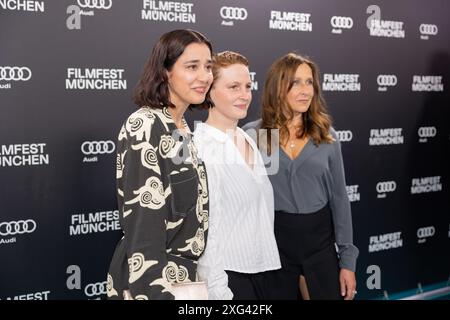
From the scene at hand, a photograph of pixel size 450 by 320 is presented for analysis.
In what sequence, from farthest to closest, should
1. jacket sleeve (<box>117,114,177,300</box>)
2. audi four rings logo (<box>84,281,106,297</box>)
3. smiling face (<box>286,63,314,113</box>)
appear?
audi four rings logo (<box>84,281,106,297</box>) < smiling face (<box>286,63,314,113</box>) < jacket sleeve (<box>117,114,177,300</box>)

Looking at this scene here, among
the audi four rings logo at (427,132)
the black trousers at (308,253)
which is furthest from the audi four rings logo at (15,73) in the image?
the audi four rings logo at (427,132)

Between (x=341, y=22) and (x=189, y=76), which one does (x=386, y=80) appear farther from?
(x=189, y=76)

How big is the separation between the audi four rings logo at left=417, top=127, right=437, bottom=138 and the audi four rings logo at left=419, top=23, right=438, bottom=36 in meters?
0.76

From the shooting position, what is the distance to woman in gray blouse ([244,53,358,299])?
2.59 metres

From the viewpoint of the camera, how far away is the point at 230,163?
2.25 m

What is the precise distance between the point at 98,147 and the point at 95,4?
29.2 inches

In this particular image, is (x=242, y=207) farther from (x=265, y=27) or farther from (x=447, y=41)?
(x=447, y=41)

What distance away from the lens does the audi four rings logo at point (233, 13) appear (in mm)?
3565

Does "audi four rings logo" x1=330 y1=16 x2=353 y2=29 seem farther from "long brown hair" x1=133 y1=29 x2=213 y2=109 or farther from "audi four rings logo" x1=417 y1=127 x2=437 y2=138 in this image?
"long brown hair" x1=133 y1=29 x2=213 y2=109

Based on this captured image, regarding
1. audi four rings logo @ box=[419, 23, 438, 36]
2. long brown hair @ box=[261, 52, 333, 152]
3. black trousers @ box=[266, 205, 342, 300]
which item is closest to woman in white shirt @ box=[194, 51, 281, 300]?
black trousers @ box=[266, 205, 342, 300]

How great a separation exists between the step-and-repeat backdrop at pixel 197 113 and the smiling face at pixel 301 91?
0.91 metres

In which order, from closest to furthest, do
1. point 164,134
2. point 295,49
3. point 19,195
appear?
1. point 164,134
2. point 19,195
3. point 295,49

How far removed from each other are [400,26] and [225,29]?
1.66m

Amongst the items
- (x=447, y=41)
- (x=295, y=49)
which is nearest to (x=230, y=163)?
(x=295, y=49)
